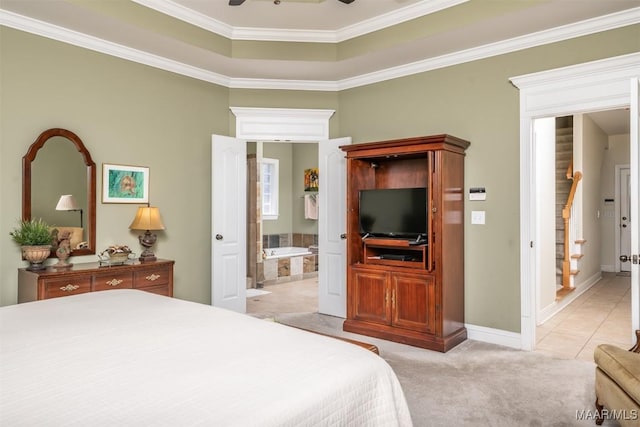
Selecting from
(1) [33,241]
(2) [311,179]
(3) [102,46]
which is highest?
(3) [102,46]

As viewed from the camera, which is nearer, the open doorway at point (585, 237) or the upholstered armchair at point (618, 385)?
the upholstered armchair at point (618, 385)

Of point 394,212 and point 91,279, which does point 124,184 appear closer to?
point 91,279

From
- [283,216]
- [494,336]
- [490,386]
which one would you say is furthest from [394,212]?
[283,216]

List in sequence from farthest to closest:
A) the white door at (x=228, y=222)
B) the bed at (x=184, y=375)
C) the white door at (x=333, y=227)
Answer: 1. the white door at (x=333, y=227)
2. the white door at (x=228, y=222)
3. the bed at (x=184, y=375)

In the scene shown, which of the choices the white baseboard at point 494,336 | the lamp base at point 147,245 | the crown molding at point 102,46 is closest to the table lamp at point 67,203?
the lamp base at point 147,245

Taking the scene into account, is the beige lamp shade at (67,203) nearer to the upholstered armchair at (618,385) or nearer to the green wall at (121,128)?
the green wall at (121,128)

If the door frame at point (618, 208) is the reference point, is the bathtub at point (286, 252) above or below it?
below

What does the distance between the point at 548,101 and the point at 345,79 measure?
218 centimetres

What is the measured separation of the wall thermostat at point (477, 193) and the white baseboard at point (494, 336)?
4.04 ft

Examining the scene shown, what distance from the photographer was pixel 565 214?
6.47m

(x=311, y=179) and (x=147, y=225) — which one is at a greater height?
(x=311, y=179)

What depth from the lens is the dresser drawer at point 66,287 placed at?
3121mm

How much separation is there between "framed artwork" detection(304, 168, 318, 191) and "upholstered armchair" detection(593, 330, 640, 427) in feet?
21.2

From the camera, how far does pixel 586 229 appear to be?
7.18 m
